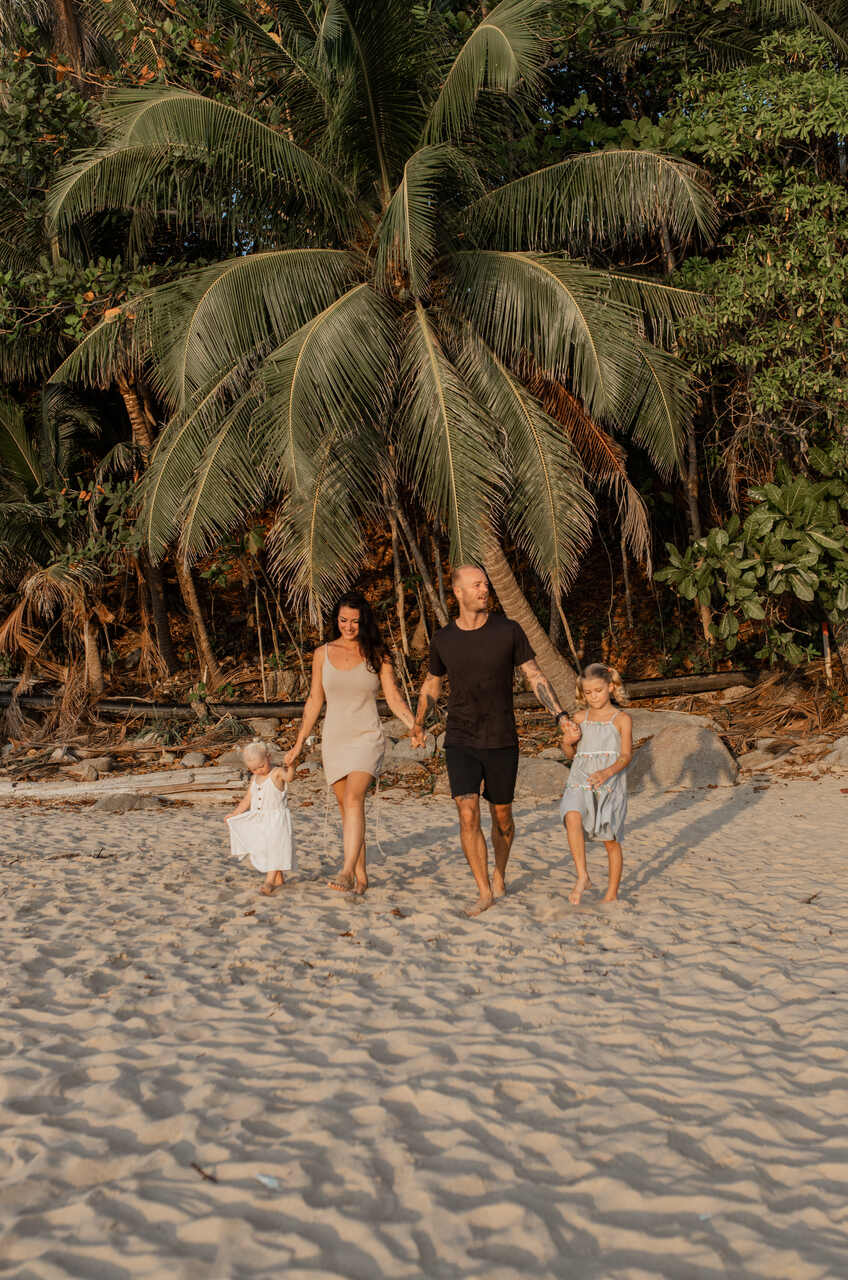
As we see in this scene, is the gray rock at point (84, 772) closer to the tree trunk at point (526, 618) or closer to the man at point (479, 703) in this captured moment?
the tree trunk at point (526, 618)

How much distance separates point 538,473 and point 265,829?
14.7 ft

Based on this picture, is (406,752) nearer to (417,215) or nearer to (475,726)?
(417,215)

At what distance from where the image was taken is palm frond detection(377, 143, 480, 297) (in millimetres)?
8375

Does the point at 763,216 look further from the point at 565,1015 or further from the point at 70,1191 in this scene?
the point at 70,1191

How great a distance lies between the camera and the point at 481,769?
5621 mm

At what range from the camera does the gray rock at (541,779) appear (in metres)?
10.4

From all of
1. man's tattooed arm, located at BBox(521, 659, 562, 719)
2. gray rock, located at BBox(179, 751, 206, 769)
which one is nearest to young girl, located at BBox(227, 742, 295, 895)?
man's tattooed arm, located at BBox(521, 659, 562, 719)

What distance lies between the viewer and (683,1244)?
8.83ft

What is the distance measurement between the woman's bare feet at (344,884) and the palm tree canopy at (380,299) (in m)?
3.41

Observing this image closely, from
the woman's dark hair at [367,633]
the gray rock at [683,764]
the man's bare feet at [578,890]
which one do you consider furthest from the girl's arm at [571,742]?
the gray rock at [683,764]

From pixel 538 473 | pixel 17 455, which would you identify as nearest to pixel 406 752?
pixel 538 473

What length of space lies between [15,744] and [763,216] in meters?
11.4

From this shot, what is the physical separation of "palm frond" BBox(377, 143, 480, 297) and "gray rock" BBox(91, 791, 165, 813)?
18.7ft

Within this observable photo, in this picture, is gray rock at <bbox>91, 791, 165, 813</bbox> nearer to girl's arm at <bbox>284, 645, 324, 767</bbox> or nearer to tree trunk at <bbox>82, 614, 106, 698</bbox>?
tree trunk at <bbox>82, 614, 106, 698</bbox>
